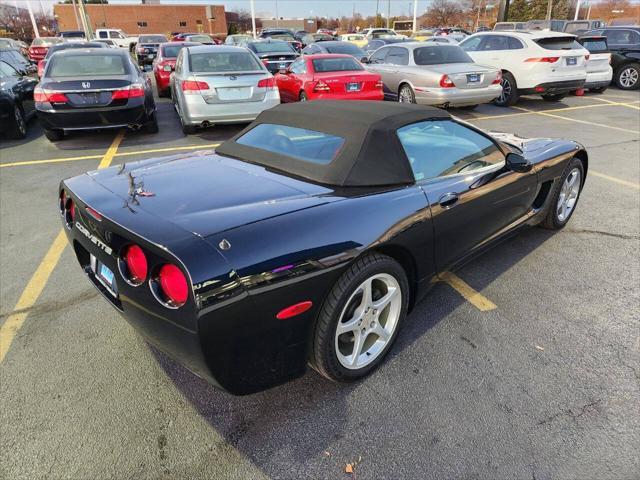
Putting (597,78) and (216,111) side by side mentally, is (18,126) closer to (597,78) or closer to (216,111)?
(216,111)

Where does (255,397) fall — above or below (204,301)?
below

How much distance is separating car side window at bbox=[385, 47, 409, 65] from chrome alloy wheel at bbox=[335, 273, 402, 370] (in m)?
9.09

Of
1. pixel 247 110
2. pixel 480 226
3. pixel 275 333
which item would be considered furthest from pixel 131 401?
pixel 247 110

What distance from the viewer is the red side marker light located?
190 centimetres

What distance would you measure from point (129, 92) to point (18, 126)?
2495mm

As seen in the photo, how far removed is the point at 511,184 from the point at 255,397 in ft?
7.66

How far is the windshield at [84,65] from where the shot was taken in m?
7.34

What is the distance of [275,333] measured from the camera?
1.92 meters

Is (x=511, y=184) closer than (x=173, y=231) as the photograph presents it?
No

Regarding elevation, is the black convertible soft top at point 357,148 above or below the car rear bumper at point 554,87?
above

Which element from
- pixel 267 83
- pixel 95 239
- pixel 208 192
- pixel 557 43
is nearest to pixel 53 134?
pixel 267 83

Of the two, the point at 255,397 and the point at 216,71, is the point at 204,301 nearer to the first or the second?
the point at 255,397

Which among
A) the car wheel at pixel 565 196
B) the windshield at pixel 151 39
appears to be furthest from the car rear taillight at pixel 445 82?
the windshield at pixel 151 39

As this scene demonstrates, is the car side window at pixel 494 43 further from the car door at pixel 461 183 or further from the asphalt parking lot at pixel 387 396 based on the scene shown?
the car door at pixel 461 183
